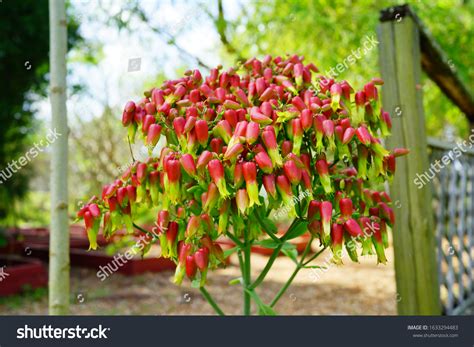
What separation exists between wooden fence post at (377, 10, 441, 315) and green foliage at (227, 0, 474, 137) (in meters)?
1.65

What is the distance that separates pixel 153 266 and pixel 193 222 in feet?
14.4

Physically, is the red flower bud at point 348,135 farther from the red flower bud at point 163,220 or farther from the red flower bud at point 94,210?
the red flower bud at point 94,210

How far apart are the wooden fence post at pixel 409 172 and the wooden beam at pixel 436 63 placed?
0.09 feet

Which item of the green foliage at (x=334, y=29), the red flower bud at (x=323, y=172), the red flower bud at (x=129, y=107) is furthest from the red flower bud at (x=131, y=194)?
the green foliage at (x=334, y=29)

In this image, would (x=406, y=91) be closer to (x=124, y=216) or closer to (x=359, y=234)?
(x=359, y=234)

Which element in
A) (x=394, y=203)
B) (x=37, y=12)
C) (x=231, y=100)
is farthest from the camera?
(x=37, y=12)

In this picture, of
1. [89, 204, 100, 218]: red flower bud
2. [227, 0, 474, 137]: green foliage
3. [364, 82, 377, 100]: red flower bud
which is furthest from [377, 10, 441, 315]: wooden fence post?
[227, 0, 474, 137]: green foliage

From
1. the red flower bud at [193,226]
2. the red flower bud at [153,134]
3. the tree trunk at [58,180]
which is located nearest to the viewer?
the red flower bud at [193,226]

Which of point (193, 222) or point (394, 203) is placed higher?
point (394, 203)

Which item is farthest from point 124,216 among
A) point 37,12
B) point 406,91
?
point 37,12

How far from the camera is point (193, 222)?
131 centimetres

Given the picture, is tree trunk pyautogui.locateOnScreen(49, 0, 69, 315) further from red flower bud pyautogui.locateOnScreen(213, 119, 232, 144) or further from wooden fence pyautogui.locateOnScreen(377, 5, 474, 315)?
wooden fence pyautogui.locateOnScreen(377, 5, 474, 315)

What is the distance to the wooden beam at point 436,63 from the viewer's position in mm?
2350

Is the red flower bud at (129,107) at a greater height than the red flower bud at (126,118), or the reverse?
the red flower bud at (129,107)
